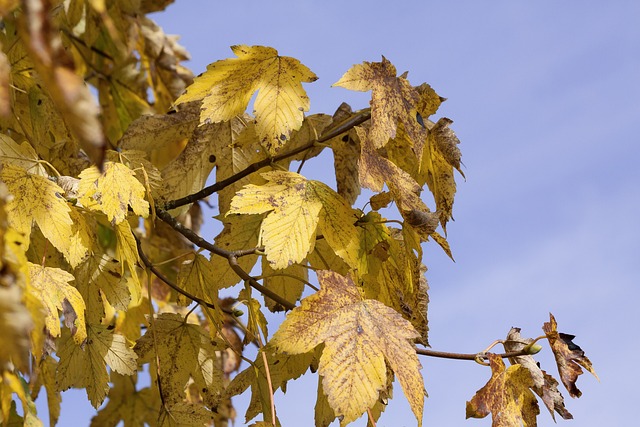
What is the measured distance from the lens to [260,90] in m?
1.25

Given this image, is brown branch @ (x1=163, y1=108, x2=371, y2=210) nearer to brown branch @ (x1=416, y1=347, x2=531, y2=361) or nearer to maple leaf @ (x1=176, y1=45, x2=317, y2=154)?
maple leaf @ (x1=176, y1=45, x2=317, y2=154)

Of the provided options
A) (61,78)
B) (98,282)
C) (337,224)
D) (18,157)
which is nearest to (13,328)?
(61,78)

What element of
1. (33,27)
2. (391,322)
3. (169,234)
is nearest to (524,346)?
(391,322)

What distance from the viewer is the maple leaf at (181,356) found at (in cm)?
138

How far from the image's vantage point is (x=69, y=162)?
1.61 m

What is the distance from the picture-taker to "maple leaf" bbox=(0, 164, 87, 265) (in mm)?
1098

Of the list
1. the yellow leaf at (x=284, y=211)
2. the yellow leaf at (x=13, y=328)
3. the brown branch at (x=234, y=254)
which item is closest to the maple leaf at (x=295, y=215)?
the yellow leaf at (x=284, y=211)

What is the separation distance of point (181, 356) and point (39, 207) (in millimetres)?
416

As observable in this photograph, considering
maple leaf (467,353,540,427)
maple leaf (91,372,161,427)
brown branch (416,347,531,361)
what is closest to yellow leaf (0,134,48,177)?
brown branch (416,347,531,361)

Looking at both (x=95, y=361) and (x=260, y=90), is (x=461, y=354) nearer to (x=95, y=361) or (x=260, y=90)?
(x=260, y=90)

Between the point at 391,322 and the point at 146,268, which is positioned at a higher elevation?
the point at 146,268

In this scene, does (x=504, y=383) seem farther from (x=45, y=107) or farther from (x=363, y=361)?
(x=45, y=107)

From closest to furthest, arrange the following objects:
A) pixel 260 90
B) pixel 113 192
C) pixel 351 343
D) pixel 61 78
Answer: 1. pixel 61 78
2. pixel 351 343
3. pixel 113 192
4. pixel 260 90

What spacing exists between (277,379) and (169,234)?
141cm
